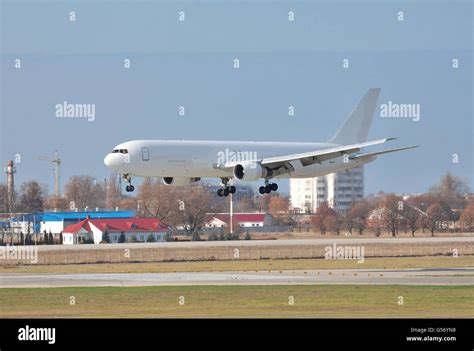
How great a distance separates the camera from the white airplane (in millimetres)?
75562

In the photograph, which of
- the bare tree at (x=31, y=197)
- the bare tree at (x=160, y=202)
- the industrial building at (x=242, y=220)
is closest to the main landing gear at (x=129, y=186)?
the bare tree at (x=160, y=202)

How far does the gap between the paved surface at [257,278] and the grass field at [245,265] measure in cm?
327

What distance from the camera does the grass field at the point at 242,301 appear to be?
1608 inches

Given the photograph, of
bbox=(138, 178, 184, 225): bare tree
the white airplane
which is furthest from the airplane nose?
bbox=(138, 178, 184, 225): bare tree

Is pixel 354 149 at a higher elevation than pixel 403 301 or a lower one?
higher

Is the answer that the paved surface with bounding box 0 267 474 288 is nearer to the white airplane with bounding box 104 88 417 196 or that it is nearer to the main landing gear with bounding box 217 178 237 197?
the white airplane with bounding box 104 88 417 196

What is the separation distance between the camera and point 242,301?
4450 centimetres

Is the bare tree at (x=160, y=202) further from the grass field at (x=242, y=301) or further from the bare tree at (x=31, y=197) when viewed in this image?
the grass field at (x=242, y=301)

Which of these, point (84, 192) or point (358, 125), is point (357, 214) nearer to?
point (358, 125)

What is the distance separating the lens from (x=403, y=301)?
144 ft

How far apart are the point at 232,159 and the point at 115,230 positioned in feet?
95.5
